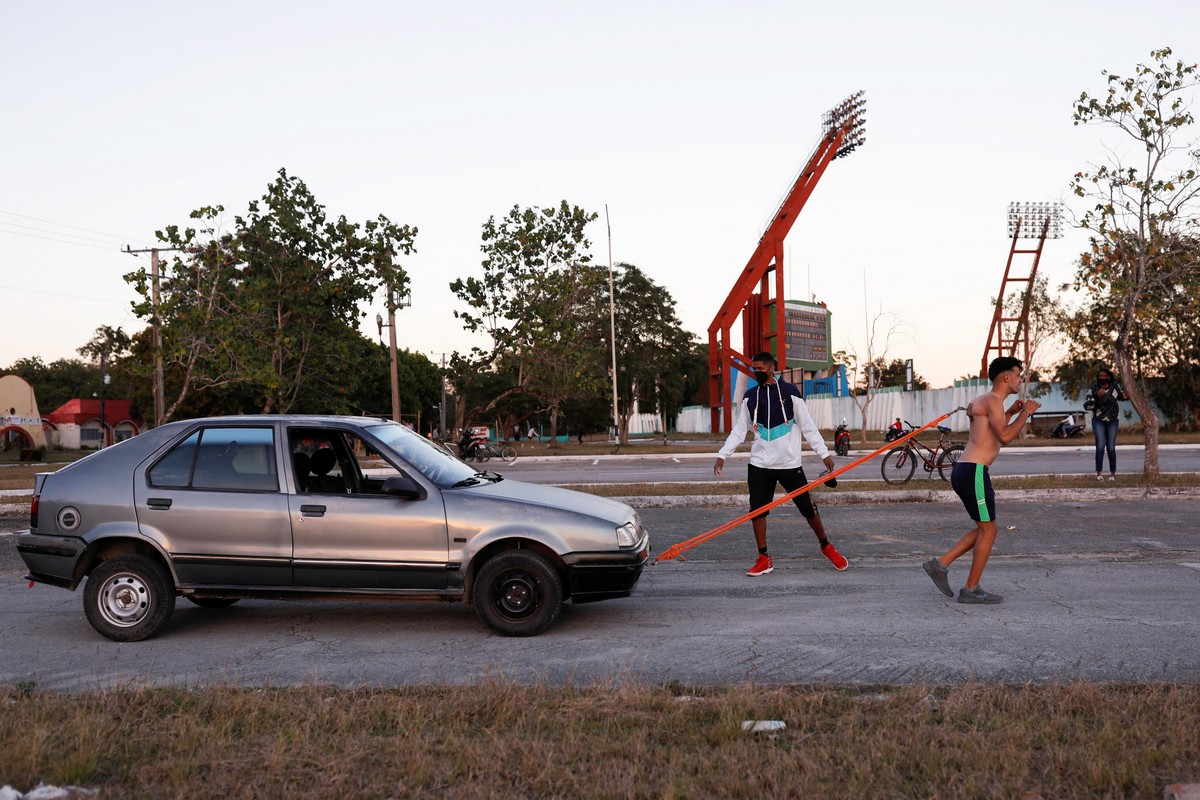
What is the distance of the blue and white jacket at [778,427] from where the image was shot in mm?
8359

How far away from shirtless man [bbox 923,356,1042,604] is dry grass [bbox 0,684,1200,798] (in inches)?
95.3

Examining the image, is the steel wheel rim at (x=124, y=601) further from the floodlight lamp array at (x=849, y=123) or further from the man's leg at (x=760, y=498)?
the floodlight lamp array at (x=849, y=123)

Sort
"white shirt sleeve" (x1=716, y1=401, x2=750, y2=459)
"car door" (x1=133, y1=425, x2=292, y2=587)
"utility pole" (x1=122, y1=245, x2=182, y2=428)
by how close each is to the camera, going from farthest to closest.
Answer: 1. "utility pole" (x1=122, y1=245, x2=182, y2=428)
2. "white shirt sleeve" (x1=716, y1=401, x2=750, y2=459)
3. "car door" (x1=133, y1=425, x2=292, y2=587)

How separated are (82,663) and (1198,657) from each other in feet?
20.9

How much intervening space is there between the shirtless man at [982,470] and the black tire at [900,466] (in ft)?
36.9

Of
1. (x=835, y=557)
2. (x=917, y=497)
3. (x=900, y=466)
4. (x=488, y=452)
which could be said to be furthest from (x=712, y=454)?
(x=835, y=557)

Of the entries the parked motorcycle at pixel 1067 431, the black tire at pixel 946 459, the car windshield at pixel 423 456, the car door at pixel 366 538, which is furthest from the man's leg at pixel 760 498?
the parked motorcycle at pixel 1067 431

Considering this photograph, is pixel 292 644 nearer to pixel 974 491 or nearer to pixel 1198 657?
pixel 974 491

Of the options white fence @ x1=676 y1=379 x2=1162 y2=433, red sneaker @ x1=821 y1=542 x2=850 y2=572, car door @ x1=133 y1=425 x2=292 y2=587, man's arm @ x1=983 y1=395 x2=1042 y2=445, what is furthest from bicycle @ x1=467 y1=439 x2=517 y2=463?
man's arm @ x1=983 y1=395 x2=1042 y2=445

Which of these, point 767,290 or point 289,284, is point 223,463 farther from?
point 767,290

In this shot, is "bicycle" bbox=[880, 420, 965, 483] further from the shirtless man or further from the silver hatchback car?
the silver hatchback car

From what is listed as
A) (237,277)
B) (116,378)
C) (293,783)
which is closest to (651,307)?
(237,277)

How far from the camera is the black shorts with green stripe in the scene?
6.88m

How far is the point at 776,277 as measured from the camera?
47688mm
